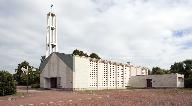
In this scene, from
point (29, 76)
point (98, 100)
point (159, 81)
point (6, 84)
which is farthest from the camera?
point (29, 76)

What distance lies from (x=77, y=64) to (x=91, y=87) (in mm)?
5138

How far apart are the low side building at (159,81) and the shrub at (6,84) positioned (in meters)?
33.0

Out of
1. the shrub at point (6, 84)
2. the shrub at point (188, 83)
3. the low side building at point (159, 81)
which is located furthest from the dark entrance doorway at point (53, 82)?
the shrub at point (188, 83)

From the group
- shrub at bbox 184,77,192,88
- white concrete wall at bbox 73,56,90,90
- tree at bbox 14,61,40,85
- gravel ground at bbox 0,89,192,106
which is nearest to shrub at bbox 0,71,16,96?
gravel ground at bbox 0,89,192,106

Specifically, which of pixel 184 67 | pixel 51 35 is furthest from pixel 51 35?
pixel 184 67

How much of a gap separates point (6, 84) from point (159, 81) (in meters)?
36.0

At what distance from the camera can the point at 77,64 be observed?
48.7m

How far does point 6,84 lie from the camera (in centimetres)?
3491

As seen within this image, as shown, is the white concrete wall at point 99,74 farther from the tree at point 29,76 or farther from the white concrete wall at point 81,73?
the tree at point 29,76

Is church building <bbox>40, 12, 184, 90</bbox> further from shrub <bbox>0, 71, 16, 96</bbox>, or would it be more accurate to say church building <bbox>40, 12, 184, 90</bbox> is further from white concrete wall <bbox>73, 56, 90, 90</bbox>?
shrub <bbox>0, 71, 16, 96</bbox>

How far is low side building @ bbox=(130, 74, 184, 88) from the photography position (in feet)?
195

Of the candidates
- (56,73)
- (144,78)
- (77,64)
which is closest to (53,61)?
(56,73)

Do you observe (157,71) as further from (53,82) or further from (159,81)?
(53,82)

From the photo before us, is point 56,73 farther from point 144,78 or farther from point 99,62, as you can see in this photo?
point 144,78
